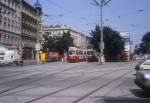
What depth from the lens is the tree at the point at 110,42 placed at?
70438mm

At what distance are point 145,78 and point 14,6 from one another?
7714 centimetres

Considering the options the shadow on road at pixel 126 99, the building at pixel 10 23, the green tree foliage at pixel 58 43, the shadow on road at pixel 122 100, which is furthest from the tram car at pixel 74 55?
the shadow on road at pixel 122 100

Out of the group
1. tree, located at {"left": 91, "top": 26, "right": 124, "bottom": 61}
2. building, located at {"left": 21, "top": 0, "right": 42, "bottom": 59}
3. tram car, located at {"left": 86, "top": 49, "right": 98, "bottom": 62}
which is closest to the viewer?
tram car, located at {"left": 86, "top": 49, "right": 98, "bottom": 62}

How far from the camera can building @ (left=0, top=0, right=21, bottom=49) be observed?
3085 inches

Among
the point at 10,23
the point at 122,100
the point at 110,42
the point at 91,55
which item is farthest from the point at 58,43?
the point at 122,100

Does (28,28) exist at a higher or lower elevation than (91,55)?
higher

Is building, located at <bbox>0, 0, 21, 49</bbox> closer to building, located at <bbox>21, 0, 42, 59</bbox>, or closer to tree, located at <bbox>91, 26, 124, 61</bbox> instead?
building, located at <bbox>21, 0, 42, 59</bbox>

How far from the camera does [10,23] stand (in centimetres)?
8388

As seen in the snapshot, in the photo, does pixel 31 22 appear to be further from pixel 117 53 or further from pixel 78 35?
pixel 78 35

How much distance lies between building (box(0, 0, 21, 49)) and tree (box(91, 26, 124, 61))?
1640cm

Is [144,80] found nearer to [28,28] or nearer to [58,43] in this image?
[28,28]

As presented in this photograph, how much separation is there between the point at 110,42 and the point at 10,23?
81.4 feet

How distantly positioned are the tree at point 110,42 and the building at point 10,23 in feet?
53.8

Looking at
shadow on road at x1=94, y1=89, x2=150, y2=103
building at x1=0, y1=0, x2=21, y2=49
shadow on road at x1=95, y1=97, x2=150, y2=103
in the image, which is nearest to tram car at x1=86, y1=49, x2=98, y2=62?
building at x1=0, y1=0, x2=21, y2=49
